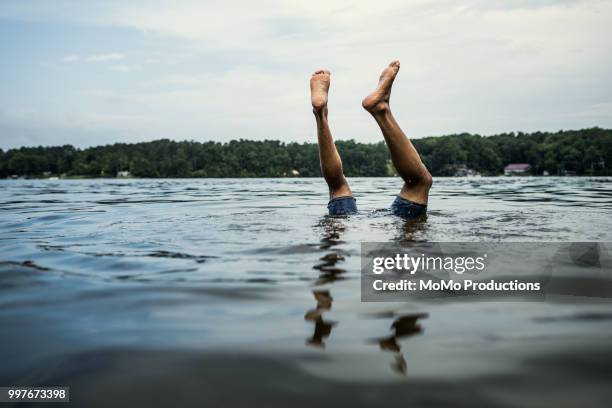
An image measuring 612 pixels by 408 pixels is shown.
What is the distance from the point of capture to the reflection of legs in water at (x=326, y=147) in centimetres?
578

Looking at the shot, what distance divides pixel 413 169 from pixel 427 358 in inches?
147

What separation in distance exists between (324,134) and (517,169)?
108974mm

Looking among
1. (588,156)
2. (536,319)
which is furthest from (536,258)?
(588,156)

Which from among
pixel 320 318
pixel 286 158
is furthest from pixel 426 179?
pixel 286 158

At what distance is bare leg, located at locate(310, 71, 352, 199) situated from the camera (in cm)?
578

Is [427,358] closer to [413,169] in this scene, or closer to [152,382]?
[152,382]

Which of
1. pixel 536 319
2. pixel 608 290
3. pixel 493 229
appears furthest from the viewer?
pixel 493 229

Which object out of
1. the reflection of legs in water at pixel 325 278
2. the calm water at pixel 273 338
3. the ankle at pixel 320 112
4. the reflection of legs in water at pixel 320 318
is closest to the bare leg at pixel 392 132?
the ankle at pixel 320 112

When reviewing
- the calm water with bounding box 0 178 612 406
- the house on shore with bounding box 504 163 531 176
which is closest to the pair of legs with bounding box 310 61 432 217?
the calm water with bounding box 0 178 612 406

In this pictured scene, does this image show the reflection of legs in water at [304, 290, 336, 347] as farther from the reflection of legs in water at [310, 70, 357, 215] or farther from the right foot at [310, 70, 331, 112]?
the right foot at [310, 70, 331, 112]

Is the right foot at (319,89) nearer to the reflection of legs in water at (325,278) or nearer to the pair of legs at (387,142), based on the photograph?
the pair of legs at (387,142)

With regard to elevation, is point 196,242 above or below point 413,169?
below

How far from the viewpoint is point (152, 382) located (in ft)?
5.80

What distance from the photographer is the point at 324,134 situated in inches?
227
